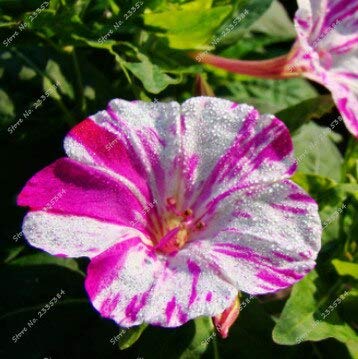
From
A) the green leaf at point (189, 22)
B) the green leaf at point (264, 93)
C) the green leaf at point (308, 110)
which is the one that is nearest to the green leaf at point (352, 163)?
the green leaf at point (308, 110)

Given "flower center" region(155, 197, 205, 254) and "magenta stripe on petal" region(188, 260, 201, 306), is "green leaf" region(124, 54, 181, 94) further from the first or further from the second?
"magenta stripe on petal" region(188, 260, 201, 306)

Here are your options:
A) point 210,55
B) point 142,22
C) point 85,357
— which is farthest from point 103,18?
point 85,357

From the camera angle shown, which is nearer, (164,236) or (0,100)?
(164,236)

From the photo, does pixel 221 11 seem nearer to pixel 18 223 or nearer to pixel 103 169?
pixel 103 169

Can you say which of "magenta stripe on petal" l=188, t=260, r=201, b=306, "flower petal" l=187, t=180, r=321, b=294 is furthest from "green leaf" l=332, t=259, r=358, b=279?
"magenta stripe on petal" l=188, t=260, r=201, b=306

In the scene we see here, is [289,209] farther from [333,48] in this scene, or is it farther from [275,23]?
[275,23]
